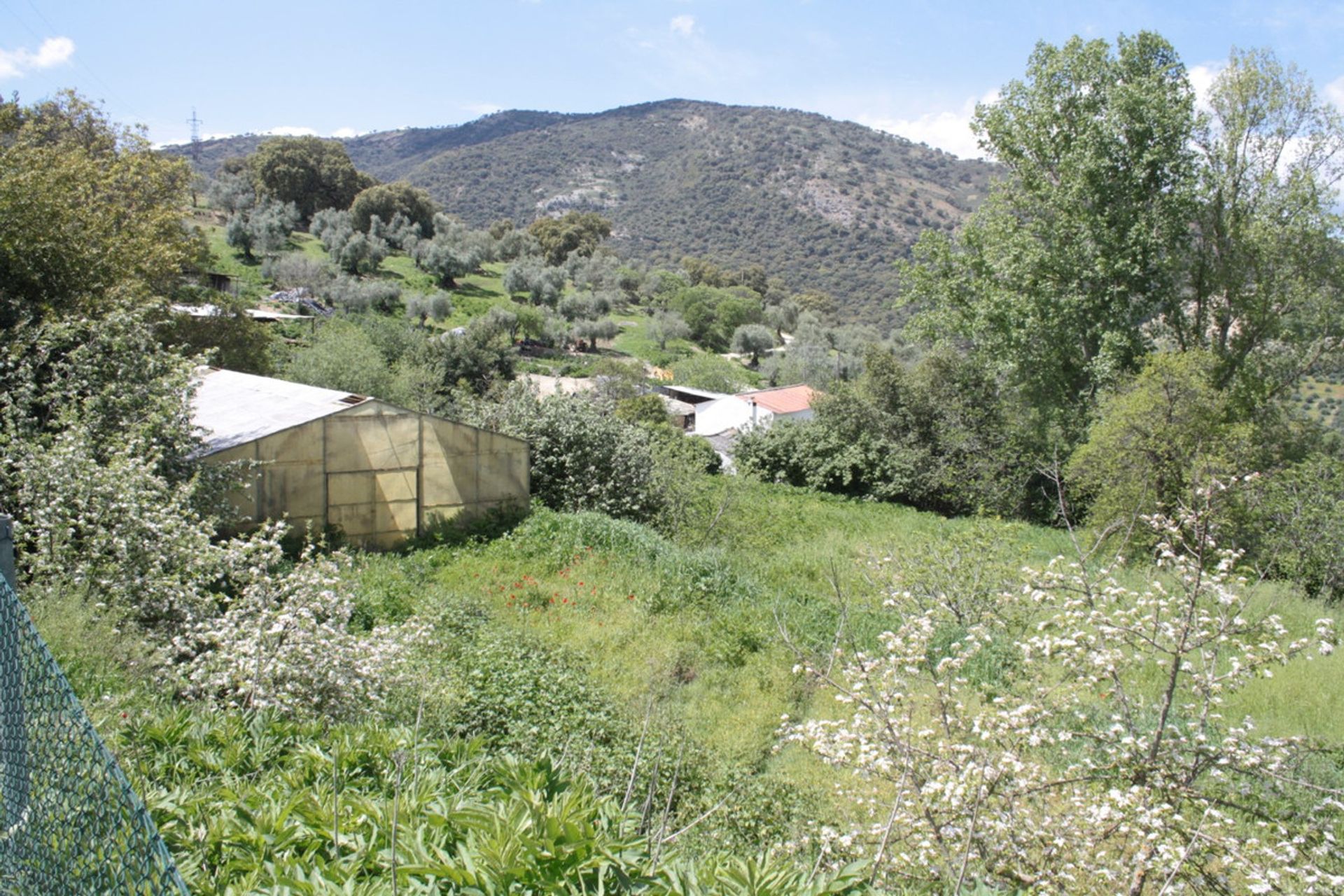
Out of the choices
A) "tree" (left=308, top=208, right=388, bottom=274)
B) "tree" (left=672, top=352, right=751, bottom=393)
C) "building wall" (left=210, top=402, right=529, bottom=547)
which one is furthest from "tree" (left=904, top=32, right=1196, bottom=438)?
"tree" (left=308, top=208, right=388, bottom=274)

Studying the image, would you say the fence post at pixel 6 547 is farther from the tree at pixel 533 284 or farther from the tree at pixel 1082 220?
the tree at pixel 533 284

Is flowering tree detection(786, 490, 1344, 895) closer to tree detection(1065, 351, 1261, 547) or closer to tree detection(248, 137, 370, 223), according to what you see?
tree detection(1065, 351, 1261, 547)

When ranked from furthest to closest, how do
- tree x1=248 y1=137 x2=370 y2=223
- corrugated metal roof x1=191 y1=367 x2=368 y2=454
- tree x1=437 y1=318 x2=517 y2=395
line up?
tree x1=248 y1=137 x2=370 y2=223 → tree x1=437 y1=318 x2=517 y2=395 → corrugated metal roof x1=191 y1=367 x2=368 y2=454

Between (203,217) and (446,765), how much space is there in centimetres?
6628

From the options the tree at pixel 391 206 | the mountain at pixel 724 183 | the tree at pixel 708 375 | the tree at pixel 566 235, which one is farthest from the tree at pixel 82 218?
the mountain at pixel 724 183

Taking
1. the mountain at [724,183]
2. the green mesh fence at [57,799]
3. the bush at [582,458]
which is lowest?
the bush at [582,458]

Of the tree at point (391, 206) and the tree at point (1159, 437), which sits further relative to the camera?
the tree at point (391, 206)

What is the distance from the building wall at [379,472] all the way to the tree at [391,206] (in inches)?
2119

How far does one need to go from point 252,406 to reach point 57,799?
13.3m

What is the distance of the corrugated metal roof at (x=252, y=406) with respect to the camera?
13070 millimetres

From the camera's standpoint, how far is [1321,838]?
544cm

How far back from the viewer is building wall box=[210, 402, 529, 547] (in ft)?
43.4

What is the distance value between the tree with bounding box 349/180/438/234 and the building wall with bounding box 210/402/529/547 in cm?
5383

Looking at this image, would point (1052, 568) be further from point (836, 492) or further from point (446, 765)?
point (836, 492)
